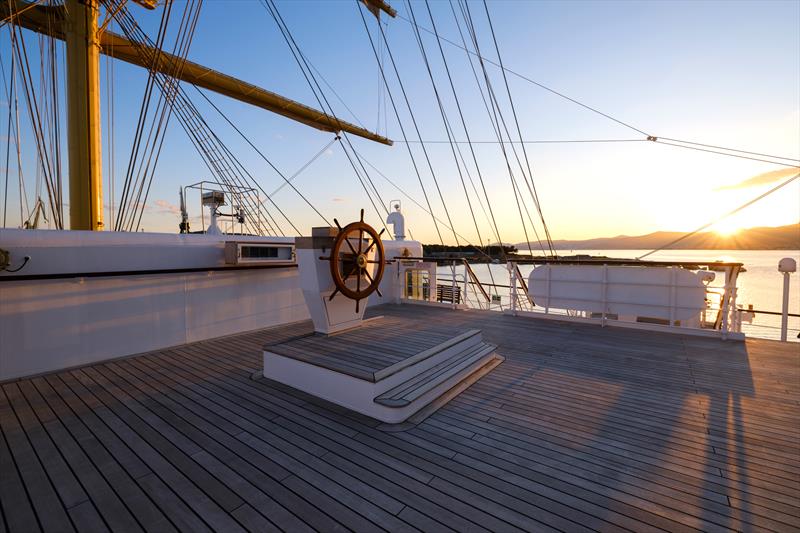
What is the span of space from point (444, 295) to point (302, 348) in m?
8.09

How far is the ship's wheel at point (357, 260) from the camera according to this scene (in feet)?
13.4

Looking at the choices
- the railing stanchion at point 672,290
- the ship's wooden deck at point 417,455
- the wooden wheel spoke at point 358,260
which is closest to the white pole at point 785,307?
the railing stanchion at point 672,290

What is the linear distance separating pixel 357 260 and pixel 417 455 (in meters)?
2.49

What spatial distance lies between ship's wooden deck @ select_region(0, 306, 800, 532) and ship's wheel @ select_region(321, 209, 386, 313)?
1.37 m

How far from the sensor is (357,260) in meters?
4.37

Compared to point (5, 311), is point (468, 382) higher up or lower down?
lower down

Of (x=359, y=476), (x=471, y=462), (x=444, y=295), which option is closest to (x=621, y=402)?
(x=471, y=462)

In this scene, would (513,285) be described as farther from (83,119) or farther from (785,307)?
(83,119)

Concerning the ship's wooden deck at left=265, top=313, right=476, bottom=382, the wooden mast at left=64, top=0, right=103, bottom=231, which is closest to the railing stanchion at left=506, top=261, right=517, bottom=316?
the ship's wooden deck at left=265, top=313, right=476, bottom=382

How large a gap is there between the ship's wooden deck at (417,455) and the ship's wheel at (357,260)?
1.37 metres

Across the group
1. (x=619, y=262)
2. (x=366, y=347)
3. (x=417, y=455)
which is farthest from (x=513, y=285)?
(x=417, y=455)

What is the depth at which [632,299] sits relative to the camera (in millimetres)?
5766

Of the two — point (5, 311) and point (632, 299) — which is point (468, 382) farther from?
point (5, 311)

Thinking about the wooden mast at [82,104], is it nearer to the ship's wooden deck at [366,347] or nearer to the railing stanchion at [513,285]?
the ship's wooden deck at [366,347]
